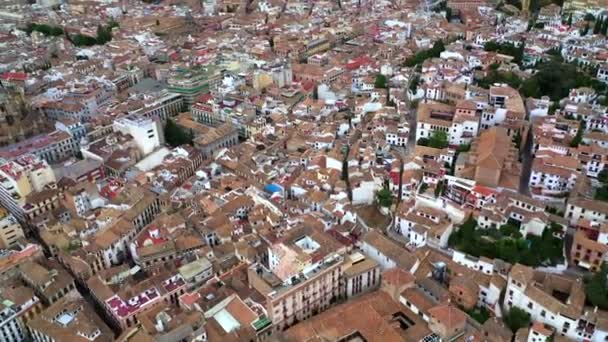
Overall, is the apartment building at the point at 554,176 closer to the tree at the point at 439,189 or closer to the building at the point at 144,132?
the tree at the point at 439,189

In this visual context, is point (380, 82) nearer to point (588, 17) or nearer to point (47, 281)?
point (588, 17)

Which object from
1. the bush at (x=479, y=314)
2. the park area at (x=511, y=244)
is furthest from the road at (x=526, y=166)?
the bush at (x=479, y=314)

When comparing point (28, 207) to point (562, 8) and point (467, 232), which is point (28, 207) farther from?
point (562, 8)

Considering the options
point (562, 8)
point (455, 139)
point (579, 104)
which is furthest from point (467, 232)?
point (562, 8)

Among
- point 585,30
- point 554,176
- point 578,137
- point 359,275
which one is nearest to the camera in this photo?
point 359,275

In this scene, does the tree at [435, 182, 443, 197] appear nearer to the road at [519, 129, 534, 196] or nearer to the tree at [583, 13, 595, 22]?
the road at [519, 129, 534, 196]

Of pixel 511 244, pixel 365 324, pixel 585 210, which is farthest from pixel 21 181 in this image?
pixel 585 210

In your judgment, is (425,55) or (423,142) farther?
(425,55)
